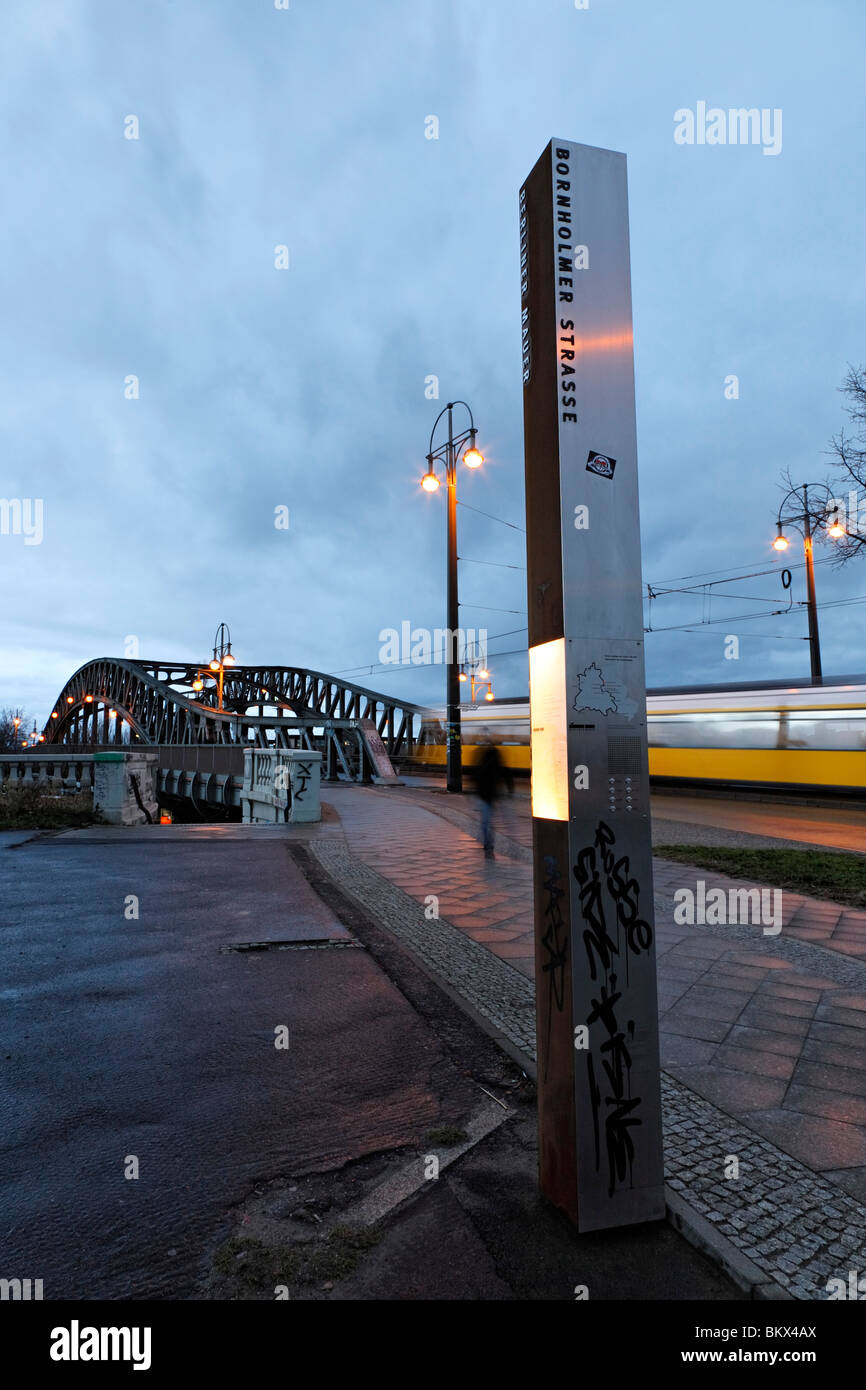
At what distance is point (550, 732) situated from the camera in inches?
98.2

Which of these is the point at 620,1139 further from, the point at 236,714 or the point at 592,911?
the point at 236,714

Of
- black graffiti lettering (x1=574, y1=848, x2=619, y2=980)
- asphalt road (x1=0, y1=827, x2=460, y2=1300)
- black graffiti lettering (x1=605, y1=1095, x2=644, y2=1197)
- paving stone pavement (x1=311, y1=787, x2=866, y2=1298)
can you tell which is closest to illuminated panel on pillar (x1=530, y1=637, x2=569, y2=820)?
black graffiti lettering (x1=574, y1=848, x2=619, y2=980)

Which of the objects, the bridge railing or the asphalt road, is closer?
the asphalt road

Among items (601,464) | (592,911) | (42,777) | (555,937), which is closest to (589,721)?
(592,911)

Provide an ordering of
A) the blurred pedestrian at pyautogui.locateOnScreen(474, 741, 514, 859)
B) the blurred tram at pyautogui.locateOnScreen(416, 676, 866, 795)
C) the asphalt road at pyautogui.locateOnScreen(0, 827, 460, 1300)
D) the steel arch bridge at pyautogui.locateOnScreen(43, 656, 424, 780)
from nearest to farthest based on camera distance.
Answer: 1. the asphalt road at pyautogui.locateOnScreen(0, 827, 460, 1300)
2. the blurred pedestrian at pyautogui.locateOnScreen(474, 741, 514, 859)
3. the blurred tram at pyautogui.locateOnScreen(416, 676, 866, 795)
4. the steel arch bridge at pyautogui.locateOnScreen(43, 656, 424, 780)

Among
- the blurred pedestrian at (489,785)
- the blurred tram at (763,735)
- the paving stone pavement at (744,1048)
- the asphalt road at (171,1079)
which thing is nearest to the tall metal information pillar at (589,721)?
the paving stone pavement at (744,1048)

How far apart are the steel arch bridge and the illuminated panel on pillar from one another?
20.4 m

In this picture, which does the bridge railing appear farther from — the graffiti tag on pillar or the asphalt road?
the graffiti tag on pillar

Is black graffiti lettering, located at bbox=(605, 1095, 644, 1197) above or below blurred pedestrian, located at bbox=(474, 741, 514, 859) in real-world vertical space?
below

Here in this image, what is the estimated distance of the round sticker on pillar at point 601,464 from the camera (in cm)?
251

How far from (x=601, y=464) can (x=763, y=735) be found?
1687 cm

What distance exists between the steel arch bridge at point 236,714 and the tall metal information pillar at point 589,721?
67.2 feet

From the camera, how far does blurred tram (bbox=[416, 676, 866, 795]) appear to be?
15781mm
